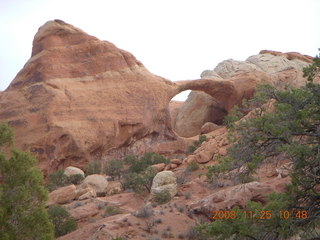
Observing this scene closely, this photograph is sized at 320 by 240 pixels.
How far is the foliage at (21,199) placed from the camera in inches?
289

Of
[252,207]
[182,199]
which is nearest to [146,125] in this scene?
[182,199]

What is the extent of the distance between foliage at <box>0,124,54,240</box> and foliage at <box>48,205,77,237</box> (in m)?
2.85

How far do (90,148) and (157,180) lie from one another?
7.27m

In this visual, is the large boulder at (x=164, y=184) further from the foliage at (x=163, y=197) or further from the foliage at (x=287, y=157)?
the foliage at (x=287, y=157)

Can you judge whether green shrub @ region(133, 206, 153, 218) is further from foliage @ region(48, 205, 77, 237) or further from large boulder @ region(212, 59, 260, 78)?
large boulder @ region(212, 59, 260, 78)

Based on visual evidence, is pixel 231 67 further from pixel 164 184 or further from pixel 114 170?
pixel 164 184

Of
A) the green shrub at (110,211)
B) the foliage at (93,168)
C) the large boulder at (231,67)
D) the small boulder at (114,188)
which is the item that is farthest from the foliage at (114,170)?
the large boulder at (231,67)

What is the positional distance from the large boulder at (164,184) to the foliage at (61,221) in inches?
114

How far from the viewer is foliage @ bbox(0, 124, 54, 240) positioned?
7.33 m

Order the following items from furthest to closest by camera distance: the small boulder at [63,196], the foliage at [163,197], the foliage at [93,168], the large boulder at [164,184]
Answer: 1. the foliage at [93,168]
2. the small boulder at [63,196]
3. the large boulder at [164,184]
4. the foliage at [163,197]

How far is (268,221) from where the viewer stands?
5562 millimetres

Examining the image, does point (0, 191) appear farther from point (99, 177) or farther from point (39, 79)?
point (39, 79)

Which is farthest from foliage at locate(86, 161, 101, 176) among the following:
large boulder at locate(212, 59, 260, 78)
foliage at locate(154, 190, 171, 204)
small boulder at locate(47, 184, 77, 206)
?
large boulder at locate(212, 59, 260, 78)

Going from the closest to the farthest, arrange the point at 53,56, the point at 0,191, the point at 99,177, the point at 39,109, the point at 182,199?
the point at 0,191 → the point at 182,199 → the point at 99,177 → the point at 39,109 → the point at 53,56
